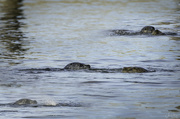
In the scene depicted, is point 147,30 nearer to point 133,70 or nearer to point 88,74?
point 133,70

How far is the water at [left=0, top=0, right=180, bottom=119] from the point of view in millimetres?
17688

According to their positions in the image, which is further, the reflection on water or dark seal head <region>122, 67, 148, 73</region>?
the reflection on water

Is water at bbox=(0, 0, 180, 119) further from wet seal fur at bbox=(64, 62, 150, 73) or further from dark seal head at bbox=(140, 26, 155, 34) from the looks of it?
dark seal head at bbox=(140, 26, 155, 34)

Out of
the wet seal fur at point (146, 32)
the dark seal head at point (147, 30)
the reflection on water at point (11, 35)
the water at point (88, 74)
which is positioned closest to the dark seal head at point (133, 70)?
the water at point (88, 74)

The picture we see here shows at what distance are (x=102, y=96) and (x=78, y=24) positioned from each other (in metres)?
31.8

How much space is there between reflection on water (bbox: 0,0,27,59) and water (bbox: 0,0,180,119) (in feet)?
0.16

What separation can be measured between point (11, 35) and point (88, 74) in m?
18.8

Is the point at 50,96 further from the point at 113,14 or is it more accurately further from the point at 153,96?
the point at 113,14

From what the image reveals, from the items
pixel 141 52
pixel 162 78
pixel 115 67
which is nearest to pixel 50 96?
pixel 162 78

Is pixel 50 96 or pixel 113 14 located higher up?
pixel 50 96

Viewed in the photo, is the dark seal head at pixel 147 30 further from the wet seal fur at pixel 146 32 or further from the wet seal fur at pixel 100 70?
the wet seal fur at pixel 100 70

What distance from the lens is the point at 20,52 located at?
32.8 m

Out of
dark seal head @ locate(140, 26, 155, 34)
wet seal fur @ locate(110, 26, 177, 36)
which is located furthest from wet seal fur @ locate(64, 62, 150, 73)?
dark seal head @ locate(140, 26, 155, 34)

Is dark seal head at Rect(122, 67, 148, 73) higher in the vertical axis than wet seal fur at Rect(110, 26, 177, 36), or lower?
higher
